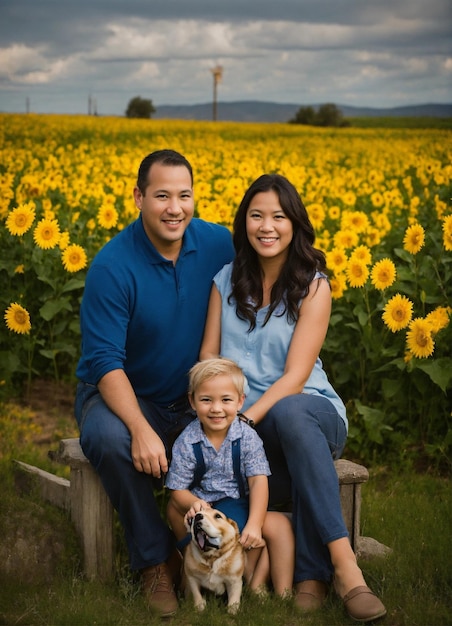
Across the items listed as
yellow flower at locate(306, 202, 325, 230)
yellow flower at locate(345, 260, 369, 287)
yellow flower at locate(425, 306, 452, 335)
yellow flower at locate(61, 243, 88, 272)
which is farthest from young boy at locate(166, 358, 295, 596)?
yellow flower at locate(306, 202, 325, 230)

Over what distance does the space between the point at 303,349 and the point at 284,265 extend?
1.18ft

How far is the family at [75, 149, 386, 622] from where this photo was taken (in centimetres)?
300

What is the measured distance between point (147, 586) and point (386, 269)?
1.94 metres

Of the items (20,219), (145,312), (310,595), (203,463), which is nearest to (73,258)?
(20,219)

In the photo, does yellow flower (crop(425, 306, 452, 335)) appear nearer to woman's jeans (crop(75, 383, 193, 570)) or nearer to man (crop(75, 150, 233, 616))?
man (crop(75, 150, 233, 616))

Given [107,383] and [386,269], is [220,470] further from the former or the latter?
[386,269]

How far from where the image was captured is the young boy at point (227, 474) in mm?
2996

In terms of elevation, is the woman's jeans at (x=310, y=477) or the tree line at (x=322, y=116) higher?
the tree line at (x=322, y=116)

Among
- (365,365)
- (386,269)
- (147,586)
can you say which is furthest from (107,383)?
(365,365)

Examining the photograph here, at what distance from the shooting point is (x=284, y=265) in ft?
11.1

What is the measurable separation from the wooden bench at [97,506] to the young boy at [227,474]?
30cm

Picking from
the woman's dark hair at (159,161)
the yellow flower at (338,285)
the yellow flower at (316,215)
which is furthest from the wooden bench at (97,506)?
the yellow flower at (316,215)

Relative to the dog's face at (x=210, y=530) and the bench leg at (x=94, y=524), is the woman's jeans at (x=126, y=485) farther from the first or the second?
the dog's face at (x=210, y=530)

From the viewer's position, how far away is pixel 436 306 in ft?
15.1
